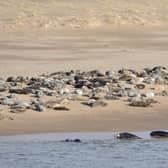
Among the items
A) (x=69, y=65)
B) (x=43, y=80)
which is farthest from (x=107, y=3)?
(x=43, y=80)

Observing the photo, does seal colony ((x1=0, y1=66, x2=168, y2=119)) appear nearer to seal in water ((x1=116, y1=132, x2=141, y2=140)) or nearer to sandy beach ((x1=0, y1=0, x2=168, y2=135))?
sandy beach ((x1=0, y1=0, x2=168, y2=135))

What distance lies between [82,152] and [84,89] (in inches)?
145

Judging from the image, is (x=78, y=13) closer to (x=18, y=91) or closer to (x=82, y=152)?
(x=18, y=91)

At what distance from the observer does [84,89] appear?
1448 centimetres

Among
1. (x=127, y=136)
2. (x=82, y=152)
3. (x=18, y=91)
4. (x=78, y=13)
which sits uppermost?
(x=78, y=13)

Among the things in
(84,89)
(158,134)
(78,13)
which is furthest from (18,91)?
(78,13)

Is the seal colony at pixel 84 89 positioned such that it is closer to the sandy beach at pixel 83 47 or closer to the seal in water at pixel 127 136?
the sandy beach at pixel 83 47

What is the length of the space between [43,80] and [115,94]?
1871mm

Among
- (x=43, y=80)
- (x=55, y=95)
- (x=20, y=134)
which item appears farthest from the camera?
(x=43, y=80)

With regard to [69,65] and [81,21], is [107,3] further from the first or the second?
[69,65]

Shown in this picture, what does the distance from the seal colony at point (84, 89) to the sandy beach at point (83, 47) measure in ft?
0.54

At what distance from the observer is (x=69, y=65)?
19438 millimetres

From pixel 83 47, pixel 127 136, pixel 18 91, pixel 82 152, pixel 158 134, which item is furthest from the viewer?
pixel 83 47

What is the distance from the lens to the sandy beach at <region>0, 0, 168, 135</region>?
1247cm
